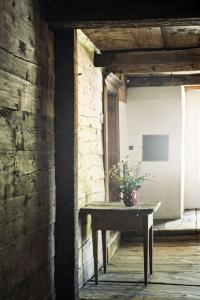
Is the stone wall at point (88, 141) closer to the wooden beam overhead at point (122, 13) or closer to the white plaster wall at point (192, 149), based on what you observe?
the wooden beam overhead at point (122, 13)

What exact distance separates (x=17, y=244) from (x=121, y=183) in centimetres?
234

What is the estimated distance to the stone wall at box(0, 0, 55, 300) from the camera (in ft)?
9.00

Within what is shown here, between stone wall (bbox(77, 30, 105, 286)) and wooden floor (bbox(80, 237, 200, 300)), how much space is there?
0.88 feet

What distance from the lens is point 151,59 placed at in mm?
5344

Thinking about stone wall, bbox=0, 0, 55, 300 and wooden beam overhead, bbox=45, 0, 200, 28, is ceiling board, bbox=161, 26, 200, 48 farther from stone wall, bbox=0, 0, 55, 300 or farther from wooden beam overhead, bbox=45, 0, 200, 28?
stone wall, bbox=0, 0, 55, 300

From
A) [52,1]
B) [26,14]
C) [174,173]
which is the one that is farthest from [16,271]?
[174,173]

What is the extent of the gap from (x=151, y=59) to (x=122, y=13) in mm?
2099

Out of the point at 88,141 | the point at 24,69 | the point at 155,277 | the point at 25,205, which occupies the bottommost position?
the point at 155,277

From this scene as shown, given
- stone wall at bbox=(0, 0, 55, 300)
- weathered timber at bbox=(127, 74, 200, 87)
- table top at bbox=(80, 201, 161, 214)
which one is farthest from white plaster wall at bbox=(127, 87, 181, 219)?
stone wall at bbox=(0, 0, 55, 300)

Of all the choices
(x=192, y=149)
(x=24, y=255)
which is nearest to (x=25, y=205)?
(x=24, y=255)

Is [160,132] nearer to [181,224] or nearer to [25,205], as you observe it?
[181,224]

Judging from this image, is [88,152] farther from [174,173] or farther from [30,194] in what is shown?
[174,173]

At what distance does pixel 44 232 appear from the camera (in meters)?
3.45

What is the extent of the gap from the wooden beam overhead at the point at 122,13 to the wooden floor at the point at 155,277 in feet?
8.14
